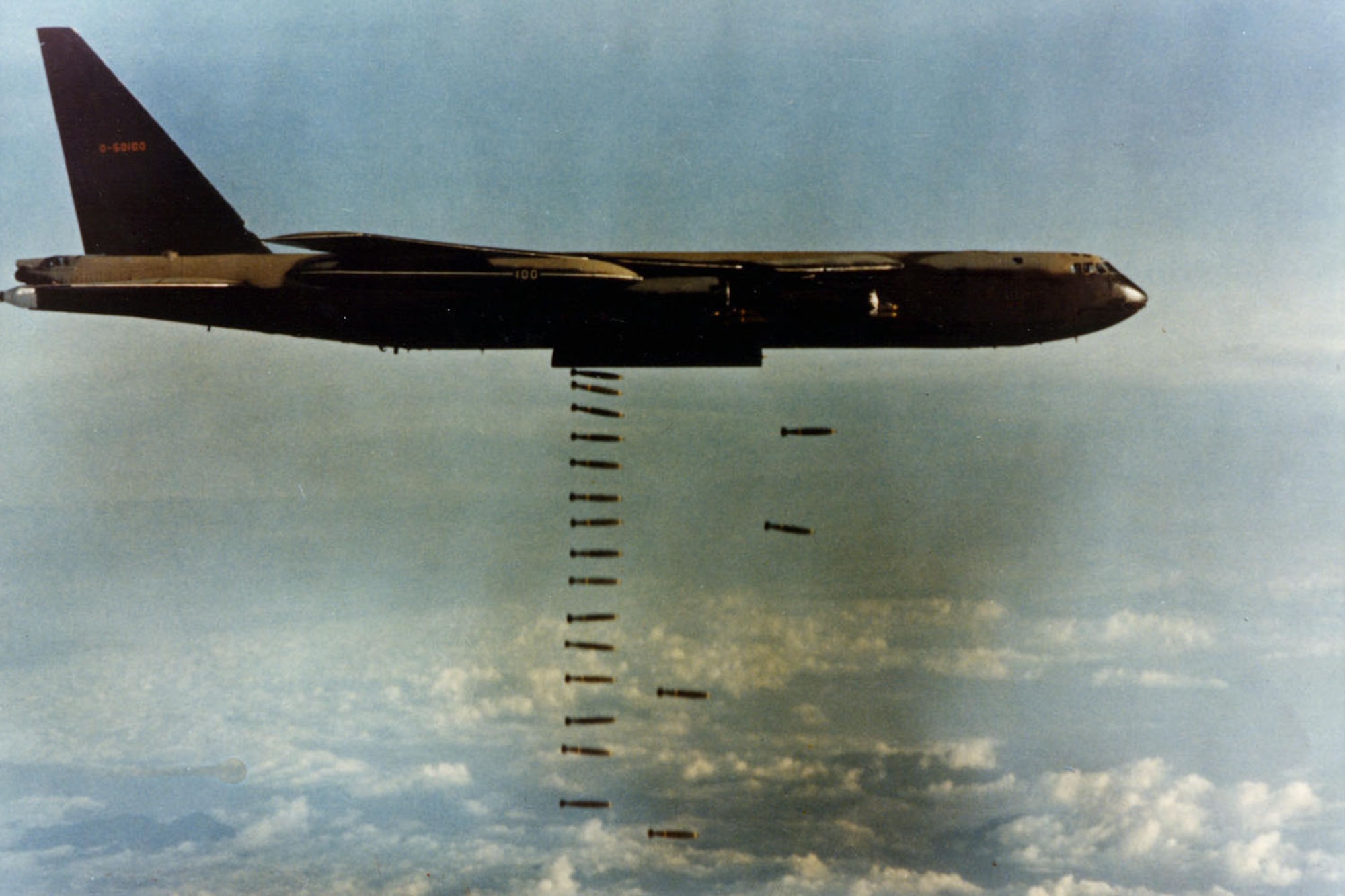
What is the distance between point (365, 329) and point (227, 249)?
17.4 ft

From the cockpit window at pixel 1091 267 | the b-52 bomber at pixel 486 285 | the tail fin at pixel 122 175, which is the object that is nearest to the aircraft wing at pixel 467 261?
the b-52 bomber at pixel 486 285

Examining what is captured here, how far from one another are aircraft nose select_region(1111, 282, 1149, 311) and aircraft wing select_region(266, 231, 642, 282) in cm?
1363

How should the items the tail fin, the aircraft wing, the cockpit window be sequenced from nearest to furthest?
the aircraft wing → the tail fin → the cockpit window

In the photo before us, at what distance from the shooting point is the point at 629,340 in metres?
25.5

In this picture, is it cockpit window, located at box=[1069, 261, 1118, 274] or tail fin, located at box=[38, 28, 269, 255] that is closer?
tail fin, located at box=[38, 28, 269, 255]

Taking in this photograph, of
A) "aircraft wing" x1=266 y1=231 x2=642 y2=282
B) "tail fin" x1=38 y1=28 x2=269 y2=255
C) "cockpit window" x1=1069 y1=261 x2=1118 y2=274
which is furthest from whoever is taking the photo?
"cockpit window" x1=1069 y1=261 x2=1118 y2=274

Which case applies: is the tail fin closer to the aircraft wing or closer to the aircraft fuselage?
the aircraft fuselage

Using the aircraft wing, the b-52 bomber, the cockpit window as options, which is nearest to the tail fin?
the b-52 bomber

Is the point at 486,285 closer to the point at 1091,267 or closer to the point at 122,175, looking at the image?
the point at 122,175

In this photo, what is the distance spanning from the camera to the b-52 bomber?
24.8m

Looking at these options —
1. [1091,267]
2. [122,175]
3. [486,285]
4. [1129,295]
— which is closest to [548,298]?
[486,285]

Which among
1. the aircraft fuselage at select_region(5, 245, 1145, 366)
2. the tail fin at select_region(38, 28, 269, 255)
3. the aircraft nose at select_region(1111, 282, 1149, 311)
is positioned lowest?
the aircraft fuselage at select_region(5, 245, 1145, 366)

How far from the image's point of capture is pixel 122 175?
26.9 metres

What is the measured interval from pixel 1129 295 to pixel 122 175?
28580 mm
